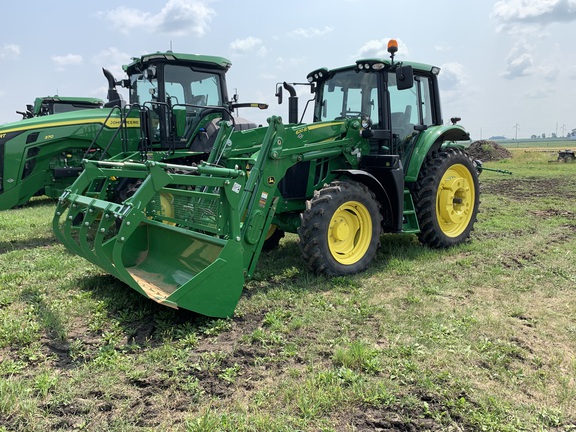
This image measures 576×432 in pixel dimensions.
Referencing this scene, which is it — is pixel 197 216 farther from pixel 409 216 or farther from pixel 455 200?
pixel 455 200

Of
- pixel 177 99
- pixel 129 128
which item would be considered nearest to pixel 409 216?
pixel 177 99

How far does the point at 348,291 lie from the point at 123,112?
561 centimetres

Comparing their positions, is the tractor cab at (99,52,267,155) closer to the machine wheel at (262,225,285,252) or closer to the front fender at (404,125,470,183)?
the machine wheel at (262,225,285,252)

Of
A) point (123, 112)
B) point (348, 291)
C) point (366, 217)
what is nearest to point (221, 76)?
point (123, 112)

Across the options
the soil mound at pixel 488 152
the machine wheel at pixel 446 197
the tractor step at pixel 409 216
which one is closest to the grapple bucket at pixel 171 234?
the tractor step at pixel 409 216

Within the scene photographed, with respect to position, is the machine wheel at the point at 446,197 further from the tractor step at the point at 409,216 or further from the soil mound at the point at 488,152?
the soil mound at the point at 488,152

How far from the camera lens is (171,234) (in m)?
5.07

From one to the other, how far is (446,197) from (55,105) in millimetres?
14351

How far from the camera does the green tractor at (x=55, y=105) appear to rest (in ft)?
52.1

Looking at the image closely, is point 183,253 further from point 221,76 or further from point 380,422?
point 221,76

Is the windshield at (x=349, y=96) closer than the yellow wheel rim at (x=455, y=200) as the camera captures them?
Yes

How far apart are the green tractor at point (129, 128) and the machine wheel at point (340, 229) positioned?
13.2ft

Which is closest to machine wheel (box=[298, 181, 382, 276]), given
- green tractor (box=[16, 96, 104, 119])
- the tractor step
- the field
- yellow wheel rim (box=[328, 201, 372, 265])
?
yellow wheel rim (box=[328, 201, 372, 265])

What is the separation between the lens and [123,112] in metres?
8.47
